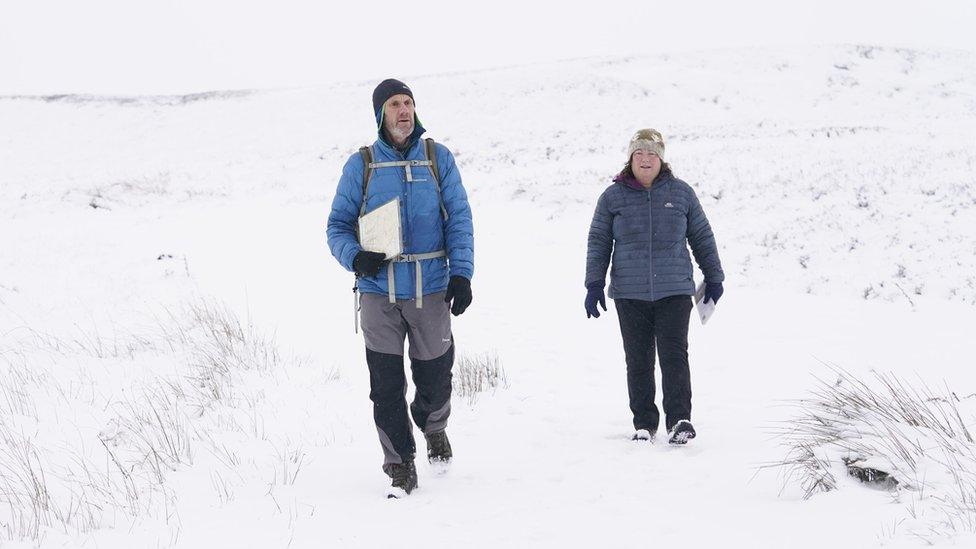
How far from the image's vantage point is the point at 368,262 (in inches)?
135

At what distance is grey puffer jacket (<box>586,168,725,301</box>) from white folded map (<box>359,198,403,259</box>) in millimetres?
1373

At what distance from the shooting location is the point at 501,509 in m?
3.45

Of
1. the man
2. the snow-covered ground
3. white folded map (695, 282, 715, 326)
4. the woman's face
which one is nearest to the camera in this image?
the snow-covered ground

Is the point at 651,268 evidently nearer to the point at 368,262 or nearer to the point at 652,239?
the point at 652,239

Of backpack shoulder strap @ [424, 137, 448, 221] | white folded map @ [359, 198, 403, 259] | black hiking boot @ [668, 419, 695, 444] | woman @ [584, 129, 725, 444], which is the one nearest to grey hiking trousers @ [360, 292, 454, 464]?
white folded map @ [359, 198, 403, 259]

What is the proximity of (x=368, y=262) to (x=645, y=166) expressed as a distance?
1.88m

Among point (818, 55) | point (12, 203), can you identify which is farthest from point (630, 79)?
point (12, 203)

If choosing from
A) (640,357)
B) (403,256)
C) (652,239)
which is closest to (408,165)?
(403,256)

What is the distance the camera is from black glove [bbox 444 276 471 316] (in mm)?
3475

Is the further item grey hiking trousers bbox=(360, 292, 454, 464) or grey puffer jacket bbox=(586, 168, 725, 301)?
grey puffer jacket bbox=(586, 168, 725, 301)

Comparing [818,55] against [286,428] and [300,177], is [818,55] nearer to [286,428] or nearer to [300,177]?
[300,177]

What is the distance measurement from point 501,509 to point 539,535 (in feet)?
1.21

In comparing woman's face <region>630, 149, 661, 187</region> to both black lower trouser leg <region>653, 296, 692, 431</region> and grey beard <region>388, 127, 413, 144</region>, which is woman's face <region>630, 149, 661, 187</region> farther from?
grey beard <region>388, 127, 413, 144</region>

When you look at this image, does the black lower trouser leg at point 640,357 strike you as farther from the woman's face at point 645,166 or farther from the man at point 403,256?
the man at point 403,256
